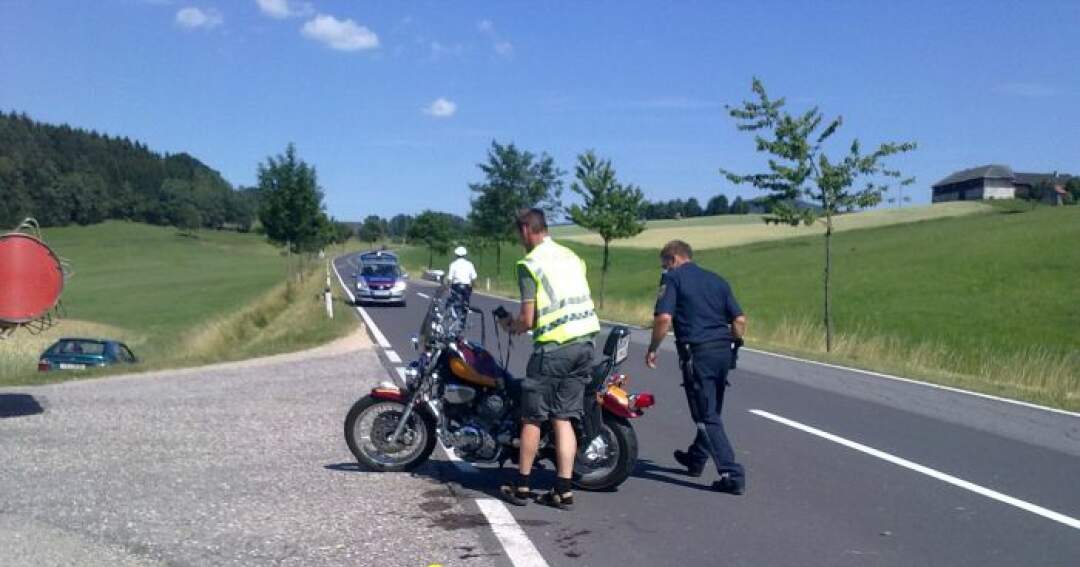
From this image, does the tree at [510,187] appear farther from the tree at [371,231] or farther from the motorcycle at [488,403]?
the tree at [371,231]

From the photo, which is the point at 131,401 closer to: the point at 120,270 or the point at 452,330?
the point at 452,330

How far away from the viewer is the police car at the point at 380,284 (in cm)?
3466

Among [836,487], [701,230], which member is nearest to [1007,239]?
[701,230]

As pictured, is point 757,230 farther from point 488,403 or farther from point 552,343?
point 552,343

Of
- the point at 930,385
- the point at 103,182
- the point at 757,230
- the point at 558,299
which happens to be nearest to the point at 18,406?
the point at 558,299

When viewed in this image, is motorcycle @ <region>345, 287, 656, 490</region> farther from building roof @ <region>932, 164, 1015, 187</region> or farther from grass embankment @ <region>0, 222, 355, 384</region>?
building roof @ <region>932, 164, 1015, 187</region>

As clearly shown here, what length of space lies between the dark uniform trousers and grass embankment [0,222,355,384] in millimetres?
7168

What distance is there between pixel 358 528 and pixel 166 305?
55.3m

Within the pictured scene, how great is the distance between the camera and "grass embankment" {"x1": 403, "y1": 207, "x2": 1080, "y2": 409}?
62.9ft

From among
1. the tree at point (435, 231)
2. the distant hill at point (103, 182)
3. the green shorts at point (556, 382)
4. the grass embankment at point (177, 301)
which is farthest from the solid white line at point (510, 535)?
the distant hill at point (103, 182)

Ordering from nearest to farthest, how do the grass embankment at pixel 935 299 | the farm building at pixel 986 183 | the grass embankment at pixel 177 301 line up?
1. the grass embankment at pixel 935 299
2. the grass embankment at pixel 177 301
3. the farm building at pixel 986 183

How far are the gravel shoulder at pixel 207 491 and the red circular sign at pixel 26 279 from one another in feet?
3.30

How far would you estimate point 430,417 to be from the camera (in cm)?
732

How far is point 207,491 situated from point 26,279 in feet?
13.9
